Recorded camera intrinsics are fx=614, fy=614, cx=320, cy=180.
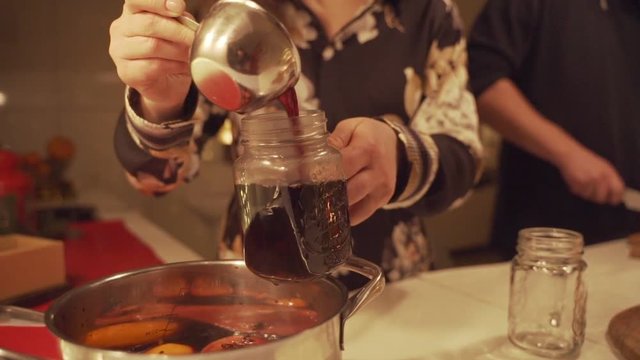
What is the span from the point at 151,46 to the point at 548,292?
16.8 inches

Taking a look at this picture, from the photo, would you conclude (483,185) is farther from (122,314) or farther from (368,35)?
(122,314)

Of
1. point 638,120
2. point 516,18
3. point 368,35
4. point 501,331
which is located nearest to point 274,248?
point 501,331

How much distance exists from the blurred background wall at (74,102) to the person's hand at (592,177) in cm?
74

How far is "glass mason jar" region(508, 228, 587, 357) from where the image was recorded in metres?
0.56

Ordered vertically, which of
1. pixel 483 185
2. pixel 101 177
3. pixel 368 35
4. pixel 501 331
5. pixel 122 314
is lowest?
pixel 483 185

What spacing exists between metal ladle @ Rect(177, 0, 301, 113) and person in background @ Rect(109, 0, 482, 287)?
0.22m

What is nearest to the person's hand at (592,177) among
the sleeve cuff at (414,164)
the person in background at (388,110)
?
the person in background at (388,110)

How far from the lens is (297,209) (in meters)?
0.39

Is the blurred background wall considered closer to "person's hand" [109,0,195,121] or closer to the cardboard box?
the cardboard box

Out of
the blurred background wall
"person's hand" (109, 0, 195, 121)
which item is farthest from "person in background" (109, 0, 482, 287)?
the blurred background wall

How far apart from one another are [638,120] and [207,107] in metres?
0.90

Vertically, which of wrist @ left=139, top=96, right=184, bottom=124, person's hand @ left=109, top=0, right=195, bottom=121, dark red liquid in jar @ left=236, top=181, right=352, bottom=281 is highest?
person's hand @ left=109, top=0, right=195, bottom=121

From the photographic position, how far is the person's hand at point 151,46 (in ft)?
1.41

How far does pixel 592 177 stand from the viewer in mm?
1108
